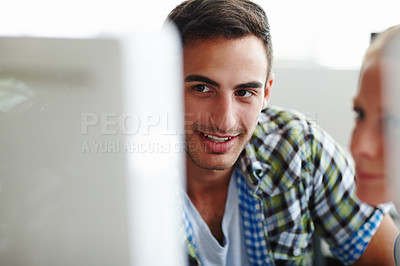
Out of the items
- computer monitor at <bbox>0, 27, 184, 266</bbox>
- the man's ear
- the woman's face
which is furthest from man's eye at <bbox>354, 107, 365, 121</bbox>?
computer monitor at <bbox>0, 27, 184, 266</bbox>

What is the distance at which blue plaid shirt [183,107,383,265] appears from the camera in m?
0.67

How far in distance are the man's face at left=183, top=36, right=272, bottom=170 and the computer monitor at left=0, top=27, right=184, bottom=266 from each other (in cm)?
4

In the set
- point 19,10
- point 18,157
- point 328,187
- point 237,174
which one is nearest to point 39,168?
point 18,157

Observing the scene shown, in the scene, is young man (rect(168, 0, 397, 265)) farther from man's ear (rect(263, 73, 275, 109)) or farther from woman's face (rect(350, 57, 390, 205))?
woman's face (rect(350, 57, 390, 205))

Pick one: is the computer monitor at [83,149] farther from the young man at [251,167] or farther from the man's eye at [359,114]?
the man's eye at [359,114]

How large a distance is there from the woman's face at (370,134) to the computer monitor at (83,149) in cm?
26

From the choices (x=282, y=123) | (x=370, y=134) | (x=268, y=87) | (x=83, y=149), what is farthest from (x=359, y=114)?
(x=83, y=149)

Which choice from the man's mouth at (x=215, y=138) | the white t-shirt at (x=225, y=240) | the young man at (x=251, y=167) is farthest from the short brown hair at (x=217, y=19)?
the white t-shirt at (x=225, y=240)

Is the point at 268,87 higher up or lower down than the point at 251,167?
higher up

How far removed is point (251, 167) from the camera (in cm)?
68

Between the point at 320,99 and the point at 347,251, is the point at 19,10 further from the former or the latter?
the point at 347,251

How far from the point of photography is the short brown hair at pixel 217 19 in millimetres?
520

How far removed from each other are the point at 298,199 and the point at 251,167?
0.36ft

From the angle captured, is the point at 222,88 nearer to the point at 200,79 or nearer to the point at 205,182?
the point at 200,79
